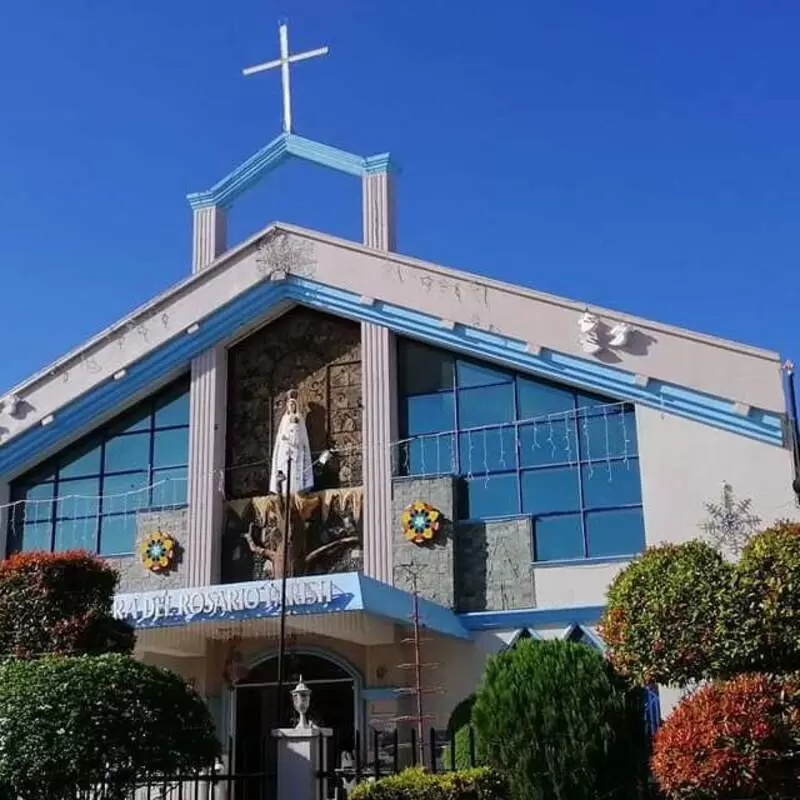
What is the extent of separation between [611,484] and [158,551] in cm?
827

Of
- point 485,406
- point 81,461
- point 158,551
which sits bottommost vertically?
point 158,551

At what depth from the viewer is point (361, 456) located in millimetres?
21000

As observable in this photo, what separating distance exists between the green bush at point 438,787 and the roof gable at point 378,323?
8.36 meters

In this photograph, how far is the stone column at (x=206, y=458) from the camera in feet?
69.4

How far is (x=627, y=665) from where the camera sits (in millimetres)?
11875

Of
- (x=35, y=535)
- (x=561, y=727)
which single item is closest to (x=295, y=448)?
(x=35, y=535)

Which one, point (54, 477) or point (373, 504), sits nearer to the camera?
point (373, 504)

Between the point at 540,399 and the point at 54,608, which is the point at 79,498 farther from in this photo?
the point at 540,399

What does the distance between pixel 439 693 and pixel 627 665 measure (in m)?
7.88

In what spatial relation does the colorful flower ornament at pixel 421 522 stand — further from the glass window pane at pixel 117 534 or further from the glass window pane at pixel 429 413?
the glass window pane at pixel 117 534

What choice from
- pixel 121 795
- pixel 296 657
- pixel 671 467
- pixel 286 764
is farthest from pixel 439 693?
pixel 121 795

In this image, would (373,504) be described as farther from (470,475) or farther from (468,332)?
(468,332)

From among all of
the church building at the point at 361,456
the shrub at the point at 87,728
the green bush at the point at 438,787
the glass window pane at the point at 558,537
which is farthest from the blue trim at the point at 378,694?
the shrub at the point at 87,728

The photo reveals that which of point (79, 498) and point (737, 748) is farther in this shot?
point (79, 498)
